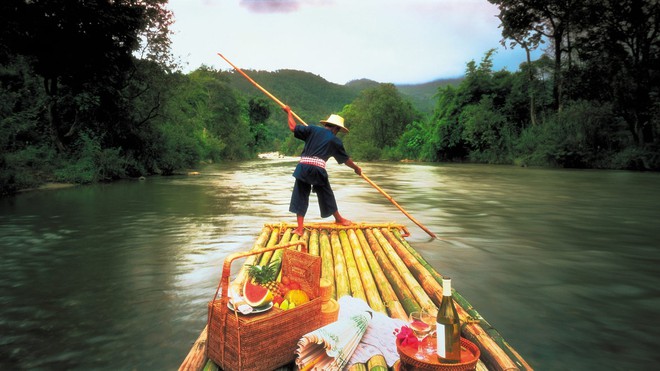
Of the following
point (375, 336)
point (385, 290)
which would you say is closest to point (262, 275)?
point (375, 336)

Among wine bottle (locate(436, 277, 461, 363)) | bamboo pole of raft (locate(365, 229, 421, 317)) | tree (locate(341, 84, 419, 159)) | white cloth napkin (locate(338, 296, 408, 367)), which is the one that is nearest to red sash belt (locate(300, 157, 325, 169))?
bamboo pole of raft (locate(365, 229, 421, 317))

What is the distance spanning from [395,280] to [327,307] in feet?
4.15

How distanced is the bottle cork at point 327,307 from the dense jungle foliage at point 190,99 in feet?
43.0

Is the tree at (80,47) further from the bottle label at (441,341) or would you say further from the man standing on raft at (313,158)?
the bottle label at (441,341)

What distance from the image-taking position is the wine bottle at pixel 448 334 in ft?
6.40

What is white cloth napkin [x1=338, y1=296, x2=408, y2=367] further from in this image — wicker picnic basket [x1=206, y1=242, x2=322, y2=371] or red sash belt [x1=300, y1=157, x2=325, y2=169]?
red sash belt [x1=300, y1=157, x2=325, y2=169]

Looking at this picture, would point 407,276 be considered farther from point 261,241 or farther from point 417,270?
point 261,241

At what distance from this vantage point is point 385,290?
11.4 feet

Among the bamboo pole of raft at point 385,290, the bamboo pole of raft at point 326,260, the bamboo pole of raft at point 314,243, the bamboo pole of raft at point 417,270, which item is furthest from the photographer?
the bamboo pole of raft at point 314,243

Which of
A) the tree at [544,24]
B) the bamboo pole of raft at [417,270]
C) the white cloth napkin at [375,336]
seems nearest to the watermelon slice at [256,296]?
the white cloth napkin at [375,336]

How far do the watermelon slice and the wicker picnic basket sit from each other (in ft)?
0.19

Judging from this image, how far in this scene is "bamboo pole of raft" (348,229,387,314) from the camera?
3.13 m

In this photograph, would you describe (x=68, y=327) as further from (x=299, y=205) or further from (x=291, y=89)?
(x=291, y=89)

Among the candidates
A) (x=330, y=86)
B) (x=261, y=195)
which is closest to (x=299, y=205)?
(x=261, y=195)
